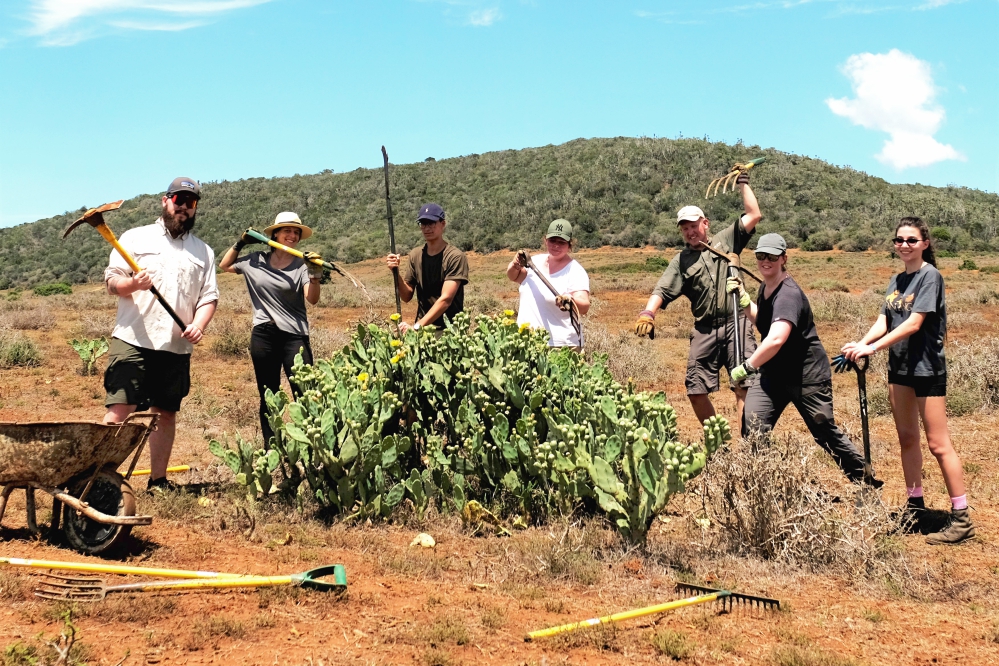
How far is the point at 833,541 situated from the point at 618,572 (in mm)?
1098

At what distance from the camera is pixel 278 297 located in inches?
237

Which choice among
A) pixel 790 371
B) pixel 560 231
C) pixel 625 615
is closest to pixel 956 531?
pixel 790 371

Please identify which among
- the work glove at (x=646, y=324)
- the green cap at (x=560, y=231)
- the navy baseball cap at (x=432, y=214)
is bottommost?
the work glove at (x=646, y=324)

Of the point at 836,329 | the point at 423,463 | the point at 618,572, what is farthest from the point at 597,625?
the point at 836,329

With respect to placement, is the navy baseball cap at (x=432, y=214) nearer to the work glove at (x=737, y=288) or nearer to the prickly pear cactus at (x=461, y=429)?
the prickly pear cactus at (x=461, y=429)

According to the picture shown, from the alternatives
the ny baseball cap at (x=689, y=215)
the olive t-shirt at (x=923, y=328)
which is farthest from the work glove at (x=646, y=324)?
the olive t-shirt at (x=923, y=328)

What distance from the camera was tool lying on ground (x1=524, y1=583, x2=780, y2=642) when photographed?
368cm

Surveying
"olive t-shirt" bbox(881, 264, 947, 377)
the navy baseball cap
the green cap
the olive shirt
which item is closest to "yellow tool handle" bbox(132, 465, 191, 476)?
the navy baseball cap

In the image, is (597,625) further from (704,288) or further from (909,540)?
(704,288)

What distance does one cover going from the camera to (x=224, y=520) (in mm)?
5223

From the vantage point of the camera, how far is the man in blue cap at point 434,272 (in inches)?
239

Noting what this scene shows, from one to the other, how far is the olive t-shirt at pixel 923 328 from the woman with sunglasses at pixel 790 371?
408 mm

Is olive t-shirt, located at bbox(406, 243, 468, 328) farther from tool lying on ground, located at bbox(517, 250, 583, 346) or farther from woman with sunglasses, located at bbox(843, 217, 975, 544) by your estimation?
woman with sunglasses, located at bbox(843, 217, 975, 544)

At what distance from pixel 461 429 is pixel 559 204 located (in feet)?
138
